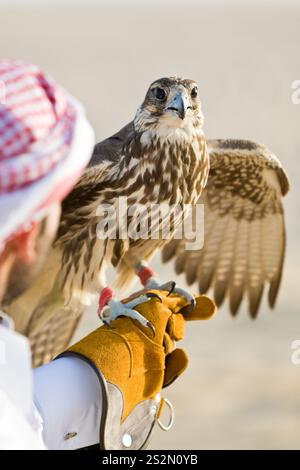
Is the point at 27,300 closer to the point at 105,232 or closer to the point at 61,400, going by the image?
the point at 105,232

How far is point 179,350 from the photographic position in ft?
12.1

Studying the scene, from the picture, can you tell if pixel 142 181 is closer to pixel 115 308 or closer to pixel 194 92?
pixel 194 92

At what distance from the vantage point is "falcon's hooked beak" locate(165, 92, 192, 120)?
506 centimetres

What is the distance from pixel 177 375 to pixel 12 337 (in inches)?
67.2

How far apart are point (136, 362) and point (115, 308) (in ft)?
3.29

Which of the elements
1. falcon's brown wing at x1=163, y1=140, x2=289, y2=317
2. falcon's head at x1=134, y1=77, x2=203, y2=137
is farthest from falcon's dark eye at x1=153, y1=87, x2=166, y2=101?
falcon's brown wing at x1=163, y1=140, x2=289, y2=317

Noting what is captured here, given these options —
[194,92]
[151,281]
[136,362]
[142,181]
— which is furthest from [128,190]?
[136,362]

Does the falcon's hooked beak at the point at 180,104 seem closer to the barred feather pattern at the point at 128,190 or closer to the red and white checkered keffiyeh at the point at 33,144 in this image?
the barred feather pattern at the point at 128,190

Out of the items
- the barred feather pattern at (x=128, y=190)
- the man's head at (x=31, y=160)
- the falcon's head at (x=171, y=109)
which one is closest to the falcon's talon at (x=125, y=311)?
the barred feather pattern at (x=128, y=190)

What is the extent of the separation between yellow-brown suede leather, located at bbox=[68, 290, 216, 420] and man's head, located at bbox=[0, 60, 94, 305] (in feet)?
4.06

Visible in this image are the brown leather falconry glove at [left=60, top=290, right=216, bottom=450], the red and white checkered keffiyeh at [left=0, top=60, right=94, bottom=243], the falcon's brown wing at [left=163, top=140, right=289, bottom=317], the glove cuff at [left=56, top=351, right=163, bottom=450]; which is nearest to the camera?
the red and white checkered keffiyeh at [left=0, top=60, right=94, bottom=243]

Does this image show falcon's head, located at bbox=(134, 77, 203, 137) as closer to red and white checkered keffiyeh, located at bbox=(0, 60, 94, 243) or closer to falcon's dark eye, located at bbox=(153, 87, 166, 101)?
falcon's dark eye, located at bbox=(153, 87, 166, 101)

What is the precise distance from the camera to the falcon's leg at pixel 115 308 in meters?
3.57

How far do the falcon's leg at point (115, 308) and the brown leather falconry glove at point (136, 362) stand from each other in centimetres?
3
